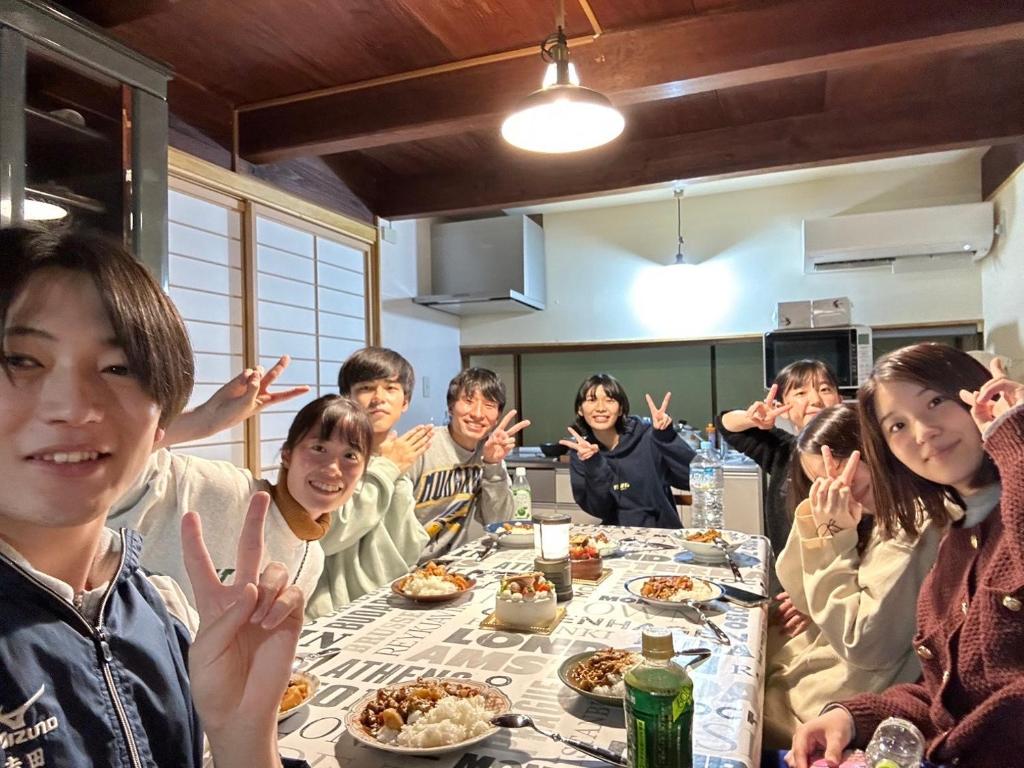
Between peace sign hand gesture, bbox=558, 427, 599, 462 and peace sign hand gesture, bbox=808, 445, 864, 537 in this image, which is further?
peace sign hand gesture, bbox=558, 427, 599, 462

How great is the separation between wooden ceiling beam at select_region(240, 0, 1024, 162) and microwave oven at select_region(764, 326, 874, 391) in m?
1.84

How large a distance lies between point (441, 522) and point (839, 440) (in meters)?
1.46

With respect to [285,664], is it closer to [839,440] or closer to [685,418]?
[839,440]

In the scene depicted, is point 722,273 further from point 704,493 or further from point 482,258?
point 704,493

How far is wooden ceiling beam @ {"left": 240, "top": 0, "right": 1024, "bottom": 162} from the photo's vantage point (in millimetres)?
1904

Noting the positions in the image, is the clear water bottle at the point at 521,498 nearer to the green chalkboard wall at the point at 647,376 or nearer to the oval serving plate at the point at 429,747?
the oval serving plate at the point at 429,747

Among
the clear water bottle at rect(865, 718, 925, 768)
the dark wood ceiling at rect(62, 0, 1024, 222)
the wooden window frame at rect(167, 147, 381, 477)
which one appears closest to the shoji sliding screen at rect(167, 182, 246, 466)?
the wooden window frame at rect(167, 147, 381, 477)

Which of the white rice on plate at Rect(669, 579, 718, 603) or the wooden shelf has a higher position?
the wooden shelf

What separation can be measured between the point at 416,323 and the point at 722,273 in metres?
2.18

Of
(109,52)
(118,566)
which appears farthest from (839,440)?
(109,52)

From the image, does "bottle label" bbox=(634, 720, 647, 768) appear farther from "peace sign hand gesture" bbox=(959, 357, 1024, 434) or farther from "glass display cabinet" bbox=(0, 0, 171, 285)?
"glass display cabinet" bbox=(0, 0, 171, 285)

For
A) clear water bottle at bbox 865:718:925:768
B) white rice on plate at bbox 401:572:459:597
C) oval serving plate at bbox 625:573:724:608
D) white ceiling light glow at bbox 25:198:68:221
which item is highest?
white ceiling light glow at bbox 25:198:68:221

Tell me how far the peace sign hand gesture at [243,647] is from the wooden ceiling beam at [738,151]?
2.99 m

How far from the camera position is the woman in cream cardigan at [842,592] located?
51.9 inches
